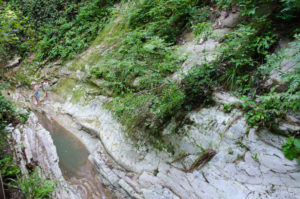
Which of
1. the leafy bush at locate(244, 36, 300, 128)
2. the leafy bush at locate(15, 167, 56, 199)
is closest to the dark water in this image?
the leafy bush at locate(15, 167, 56, 199)

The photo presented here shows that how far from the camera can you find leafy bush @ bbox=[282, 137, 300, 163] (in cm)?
274

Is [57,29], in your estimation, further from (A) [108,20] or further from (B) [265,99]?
(B) [265,99]

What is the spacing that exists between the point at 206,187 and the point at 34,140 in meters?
4.98

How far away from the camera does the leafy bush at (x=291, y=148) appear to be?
2.74 meters

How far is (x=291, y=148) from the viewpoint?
2807mm

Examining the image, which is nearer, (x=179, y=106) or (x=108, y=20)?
(x=179, y=106)

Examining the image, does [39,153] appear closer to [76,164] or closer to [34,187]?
[76,164]

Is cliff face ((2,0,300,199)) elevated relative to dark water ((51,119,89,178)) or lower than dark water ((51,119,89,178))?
elevated

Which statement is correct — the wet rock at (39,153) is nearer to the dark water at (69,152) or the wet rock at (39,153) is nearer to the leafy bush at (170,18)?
the dark water at (69,152)

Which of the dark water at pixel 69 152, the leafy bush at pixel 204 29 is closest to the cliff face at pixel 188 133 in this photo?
the leafy bush at pixel 204 29

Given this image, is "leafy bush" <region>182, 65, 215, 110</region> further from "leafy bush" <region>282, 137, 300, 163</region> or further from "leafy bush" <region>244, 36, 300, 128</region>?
"leafy bush" <region>282, 137, 300, 163</region>

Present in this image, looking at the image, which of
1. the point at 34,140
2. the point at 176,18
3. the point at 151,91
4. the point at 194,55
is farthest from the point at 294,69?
the point at 34,140

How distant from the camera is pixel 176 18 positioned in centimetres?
580

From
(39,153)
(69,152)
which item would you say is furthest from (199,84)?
(69,152)
